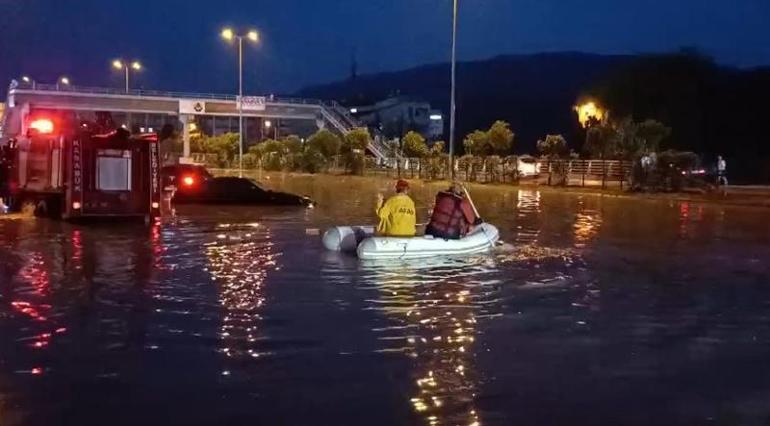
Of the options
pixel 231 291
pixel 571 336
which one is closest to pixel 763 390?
pixel 571 336

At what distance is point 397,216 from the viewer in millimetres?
16328

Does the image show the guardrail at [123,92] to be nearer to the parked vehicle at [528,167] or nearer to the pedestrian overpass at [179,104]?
the pedestrian overpass at [179,104]

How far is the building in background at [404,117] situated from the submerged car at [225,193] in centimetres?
9848

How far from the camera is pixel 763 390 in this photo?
7.99 metres

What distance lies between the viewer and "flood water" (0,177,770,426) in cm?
740

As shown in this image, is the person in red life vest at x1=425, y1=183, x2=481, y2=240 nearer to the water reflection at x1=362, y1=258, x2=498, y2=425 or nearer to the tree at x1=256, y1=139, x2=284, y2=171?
the water reflection at x1=362, y1=258, x2=498, y2=425

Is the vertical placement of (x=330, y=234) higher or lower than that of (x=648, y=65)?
lower

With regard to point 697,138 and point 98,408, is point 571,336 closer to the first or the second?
point 98,408

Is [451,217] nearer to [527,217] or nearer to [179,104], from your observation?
[527,217]

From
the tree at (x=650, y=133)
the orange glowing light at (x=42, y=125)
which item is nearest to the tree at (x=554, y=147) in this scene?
the tree at (x=650, y=133)

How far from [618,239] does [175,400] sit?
49.9ft

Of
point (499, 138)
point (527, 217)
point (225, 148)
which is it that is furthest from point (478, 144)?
point (527, 217)

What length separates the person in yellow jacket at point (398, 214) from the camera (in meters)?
16.2

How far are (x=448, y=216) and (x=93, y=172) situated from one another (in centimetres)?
1008
